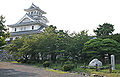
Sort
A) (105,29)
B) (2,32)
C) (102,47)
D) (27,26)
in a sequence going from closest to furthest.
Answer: (2,32), (102,47), (105,29), (27,26)

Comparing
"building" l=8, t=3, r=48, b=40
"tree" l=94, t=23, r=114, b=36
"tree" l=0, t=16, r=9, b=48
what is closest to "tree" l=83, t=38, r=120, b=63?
"tree" l=0, t=16, r=9, b=48

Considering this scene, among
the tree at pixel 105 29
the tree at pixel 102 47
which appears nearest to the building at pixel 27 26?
the tree at pixel 105 29

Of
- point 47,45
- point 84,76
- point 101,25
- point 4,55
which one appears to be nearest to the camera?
point 84,76

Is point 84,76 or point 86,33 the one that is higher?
point 86,33

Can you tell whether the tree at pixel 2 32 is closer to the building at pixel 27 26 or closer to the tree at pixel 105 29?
the building at pixel 27 26

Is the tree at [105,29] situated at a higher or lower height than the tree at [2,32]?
higher

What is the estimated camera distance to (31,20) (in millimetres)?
41125

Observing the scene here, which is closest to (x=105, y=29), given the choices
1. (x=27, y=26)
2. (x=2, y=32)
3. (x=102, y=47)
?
(x=102, y=47)

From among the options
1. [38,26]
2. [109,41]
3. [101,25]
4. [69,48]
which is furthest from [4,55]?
[101,25]

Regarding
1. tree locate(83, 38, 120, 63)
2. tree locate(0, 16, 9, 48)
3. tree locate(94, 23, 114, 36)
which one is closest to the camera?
tree locate(0, 16, 9, 48)

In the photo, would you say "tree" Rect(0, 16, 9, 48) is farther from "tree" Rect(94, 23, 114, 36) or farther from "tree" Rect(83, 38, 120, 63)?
"tree" Rect(94, 23, 114, 36)

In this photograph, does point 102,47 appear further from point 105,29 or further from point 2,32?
point 105,29

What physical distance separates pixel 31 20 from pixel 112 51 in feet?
93.3

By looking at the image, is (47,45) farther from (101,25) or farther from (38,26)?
(101,25)
